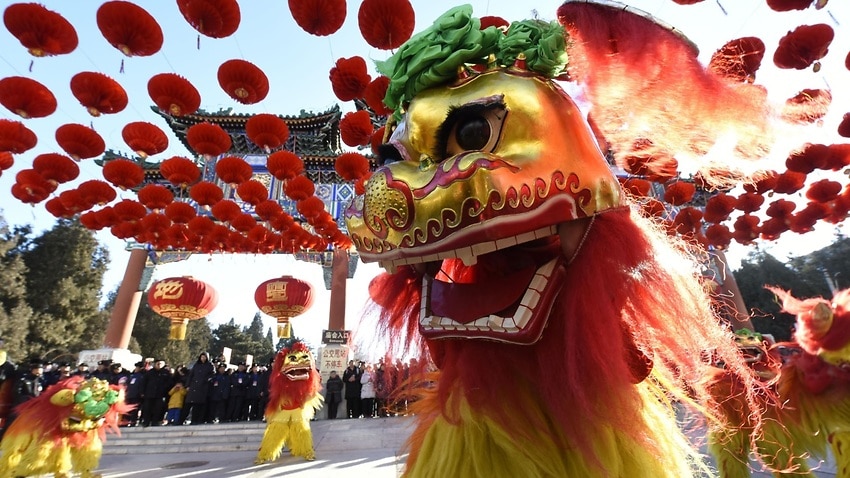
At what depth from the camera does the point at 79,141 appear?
18.9 feet

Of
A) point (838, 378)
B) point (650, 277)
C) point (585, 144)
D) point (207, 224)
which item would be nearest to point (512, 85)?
point (585, 144)

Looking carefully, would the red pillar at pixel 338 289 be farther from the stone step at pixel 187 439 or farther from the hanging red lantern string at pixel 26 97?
the hanging red lantern string at pixel 26 97

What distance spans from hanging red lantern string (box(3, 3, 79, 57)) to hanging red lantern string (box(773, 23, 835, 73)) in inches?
269

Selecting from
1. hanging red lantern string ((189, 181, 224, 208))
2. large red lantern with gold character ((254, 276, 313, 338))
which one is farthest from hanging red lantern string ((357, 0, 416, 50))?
large red lantern with gold character ((254, 276, 313, 338))

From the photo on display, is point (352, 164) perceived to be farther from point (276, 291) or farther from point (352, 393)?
point (276, 291)

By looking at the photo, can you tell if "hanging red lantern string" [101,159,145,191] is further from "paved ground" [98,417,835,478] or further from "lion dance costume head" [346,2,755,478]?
"lion dance costume head" [346,2,755,478]

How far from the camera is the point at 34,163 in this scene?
6199 millimetres

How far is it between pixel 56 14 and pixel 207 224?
5.27 meters

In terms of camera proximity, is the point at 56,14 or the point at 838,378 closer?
the point at 838,378

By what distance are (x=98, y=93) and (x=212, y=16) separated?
194 cm

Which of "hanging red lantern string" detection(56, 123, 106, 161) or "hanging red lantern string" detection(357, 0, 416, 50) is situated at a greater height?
"hanging red lantern string" detection(56, 123, 106, 161)

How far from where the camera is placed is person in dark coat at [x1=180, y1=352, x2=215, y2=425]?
349 inches

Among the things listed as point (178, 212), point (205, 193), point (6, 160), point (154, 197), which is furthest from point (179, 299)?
point (6, 160)

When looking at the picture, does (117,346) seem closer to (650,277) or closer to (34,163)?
(34,163)
